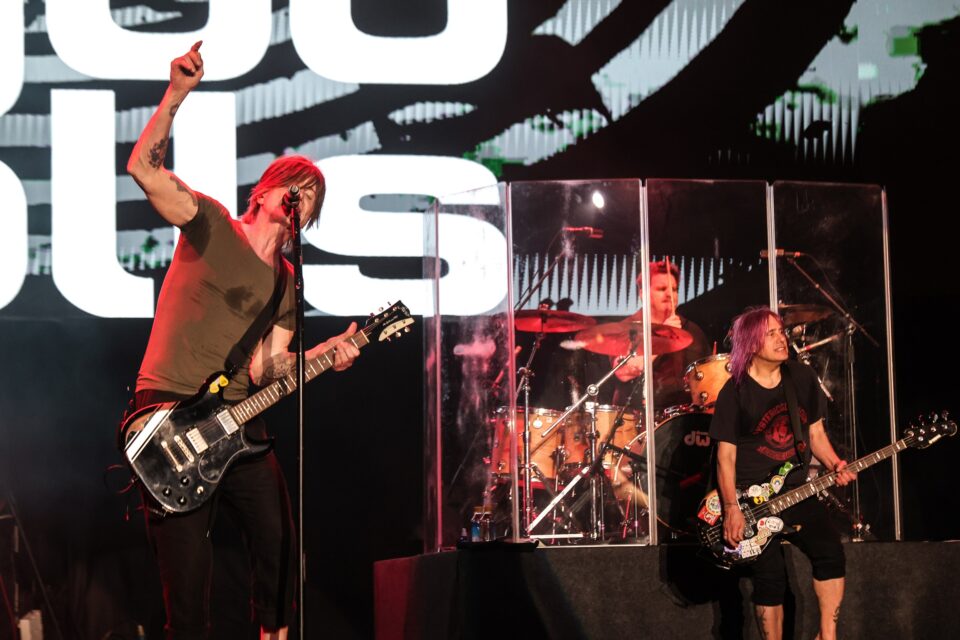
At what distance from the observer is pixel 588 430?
5.41 m

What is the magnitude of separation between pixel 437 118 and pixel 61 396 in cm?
249

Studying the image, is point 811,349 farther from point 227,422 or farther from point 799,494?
point 227,422

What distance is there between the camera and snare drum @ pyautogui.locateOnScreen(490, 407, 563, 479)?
5.16 meters

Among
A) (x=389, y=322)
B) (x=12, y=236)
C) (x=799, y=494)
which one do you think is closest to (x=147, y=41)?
(x=12, y=236)

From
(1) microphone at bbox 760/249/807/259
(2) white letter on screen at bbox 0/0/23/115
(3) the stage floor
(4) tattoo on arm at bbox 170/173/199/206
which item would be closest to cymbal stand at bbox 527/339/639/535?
(3) the stage floor

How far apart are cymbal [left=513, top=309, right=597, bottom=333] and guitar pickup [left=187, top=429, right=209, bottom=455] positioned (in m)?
1.99

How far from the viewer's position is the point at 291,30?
6238mm

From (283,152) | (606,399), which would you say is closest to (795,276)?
(606,399)

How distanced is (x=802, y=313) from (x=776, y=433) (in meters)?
0.88

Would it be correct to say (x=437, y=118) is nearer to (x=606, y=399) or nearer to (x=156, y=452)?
(x=606, y=399)

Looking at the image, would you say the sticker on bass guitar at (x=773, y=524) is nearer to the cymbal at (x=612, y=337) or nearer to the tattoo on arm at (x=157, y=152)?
the cymbal at (x=612, y=337)

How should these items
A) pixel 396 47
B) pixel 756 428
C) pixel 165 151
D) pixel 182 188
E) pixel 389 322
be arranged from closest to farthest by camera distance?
pixel 165 151
pixel 182 188
pixel 389 322
pixel 756 428
pixel 396 47

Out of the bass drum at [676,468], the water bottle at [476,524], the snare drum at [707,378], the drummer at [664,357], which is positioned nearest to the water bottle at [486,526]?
the water bottle at [476,524]

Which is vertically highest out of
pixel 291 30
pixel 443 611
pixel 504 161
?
pixel 291 30
